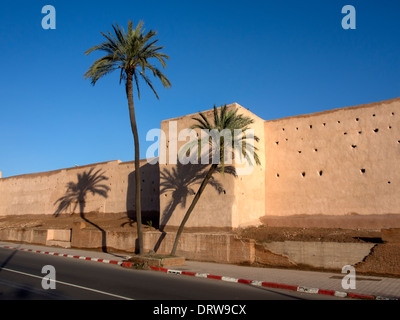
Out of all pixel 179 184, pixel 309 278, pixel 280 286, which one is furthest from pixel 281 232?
pixel 280 286

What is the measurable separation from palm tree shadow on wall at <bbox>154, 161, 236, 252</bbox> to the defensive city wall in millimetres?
61

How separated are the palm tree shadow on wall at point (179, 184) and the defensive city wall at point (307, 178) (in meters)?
0.06

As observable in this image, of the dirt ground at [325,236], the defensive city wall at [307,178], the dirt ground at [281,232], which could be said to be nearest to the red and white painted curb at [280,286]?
the dirt ground at [325,236]

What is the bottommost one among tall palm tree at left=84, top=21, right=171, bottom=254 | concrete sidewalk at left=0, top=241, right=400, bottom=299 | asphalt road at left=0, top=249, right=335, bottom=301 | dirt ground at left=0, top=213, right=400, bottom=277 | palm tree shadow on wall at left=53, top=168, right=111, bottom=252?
concrete sidewalk at left=0, top=241, right=400, bottom=299

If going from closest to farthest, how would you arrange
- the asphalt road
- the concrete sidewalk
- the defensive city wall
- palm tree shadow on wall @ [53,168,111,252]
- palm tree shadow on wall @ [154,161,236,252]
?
the asphalt road < the concrete sidewalk < the defensive city wall < palm tree shadow on wall @ [154,161,236,252] < palm tree shadow on wall @ [53,168,111,252]

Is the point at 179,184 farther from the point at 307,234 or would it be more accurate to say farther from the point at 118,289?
the point at 118,289

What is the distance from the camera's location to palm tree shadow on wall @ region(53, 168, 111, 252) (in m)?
31.3

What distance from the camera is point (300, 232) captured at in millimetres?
18359

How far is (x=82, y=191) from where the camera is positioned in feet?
108

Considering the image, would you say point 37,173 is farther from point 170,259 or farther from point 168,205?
point 170,259

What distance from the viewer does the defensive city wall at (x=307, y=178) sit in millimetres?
18172

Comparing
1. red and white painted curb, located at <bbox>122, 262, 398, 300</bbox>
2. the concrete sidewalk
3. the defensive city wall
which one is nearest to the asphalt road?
red and white painted curb, located at <bbox>122, 262, 398, 300</bbox>

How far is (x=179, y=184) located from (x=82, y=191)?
583 inches

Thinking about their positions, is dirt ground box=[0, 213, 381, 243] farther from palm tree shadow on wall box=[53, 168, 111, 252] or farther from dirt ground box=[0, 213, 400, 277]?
palm tree shadow on wall box=[53, 168, 111, 252]
